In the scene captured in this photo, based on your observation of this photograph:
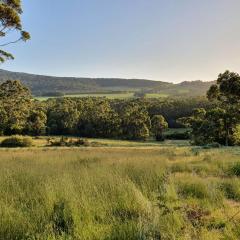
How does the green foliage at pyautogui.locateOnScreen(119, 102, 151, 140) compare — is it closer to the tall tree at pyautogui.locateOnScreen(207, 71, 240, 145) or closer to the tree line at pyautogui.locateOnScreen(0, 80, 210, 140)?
the tree line at pyautogui.locateOnScreen(0, 80, 210, 140)

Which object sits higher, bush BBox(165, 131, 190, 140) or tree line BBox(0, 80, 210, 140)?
tree line BBox(0, 80, 210, 140)

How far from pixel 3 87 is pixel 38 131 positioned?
25903 mm

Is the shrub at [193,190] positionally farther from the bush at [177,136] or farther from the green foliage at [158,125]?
the green foliage at [158,125]

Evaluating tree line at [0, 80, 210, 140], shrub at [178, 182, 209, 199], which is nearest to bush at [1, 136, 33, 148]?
tree line at [0, 80, 210, 140]

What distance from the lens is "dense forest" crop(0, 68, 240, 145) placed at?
74806 millimetres

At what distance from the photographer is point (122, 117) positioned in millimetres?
115750

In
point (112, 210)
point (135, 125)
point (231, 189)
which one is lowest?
point (135, 125)

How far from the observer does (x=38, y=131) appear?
106 m

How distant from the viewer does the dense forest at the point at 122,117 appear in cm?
7481

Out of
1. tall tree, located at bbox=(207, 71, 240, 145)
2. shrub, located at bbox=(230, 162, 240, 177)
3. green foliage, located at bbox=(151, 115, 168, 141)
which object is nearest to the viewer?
shrub, located at bbox=(230, 162, 240, 177)

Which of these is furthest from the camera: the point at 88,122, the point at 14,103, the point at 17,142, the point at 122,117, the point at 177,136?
the point at 122,117

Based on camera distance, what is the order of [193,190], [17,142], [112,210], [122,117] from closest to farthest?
[112,210] → [193,190] → [17,142] → [122,117]

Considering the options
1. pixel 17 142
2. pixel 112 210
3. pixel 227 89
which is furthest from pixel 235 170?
pixel 17 142

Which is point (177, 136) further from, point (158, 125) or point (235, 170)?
point (235, 170)
